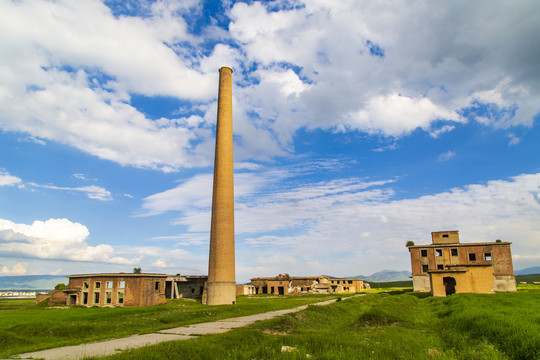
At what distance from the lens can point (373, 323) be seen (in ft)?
61.7

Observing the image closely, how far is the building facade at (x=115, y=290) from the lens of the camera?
37.8 metres

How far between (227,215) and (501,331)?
98.7 ft

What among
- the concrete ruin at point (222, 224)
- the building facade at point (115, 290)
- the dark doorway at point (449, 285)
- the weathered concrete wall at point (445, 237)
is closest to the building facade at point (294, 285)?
the weathered concrete wall at point (445, 237)

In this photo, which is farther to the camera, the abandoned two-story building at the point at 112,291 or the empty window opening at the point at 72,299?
the empty window opening at the point at 72,299

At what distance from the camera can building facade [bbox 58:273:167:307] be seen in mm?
37781

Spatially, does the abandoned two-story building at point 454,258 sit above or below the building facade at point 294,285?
above

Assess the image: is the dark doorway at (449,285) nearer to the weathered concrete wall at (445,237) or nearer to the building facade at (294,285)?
the weathered concrete wall at (445,237)

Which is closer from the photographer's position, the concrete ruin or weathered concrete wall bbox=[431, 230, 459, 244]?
the concrete ruin

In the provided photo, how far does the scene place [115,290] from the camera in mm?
38156

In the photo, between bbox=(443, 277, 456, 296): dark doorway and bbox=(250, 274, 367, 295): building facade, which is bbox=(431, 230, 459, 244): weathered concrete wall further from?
bbox=(250, 274, 367, 295): building facade

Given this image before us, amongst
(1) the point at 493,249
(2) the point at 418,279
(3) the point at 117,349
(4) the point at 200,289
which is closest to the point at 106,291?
(4) the point at 200,289

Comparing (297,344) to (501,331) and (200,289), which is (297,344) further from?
(200,289)

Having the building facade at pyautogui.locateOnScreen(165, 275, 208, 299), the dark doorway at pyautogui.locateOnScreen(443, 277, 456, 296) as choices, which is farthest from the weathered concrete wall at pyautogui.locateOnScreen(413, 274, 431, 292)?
the building facade at pyautogui.locateOnScreen(165, 275, 208, 299)

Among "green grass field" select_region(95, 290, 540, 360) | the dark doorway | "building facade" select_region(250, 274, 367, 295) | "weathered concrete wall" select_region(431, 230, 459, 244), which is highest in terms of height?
"weathered concrete wall" select_region(431, 230, 459, 244)
